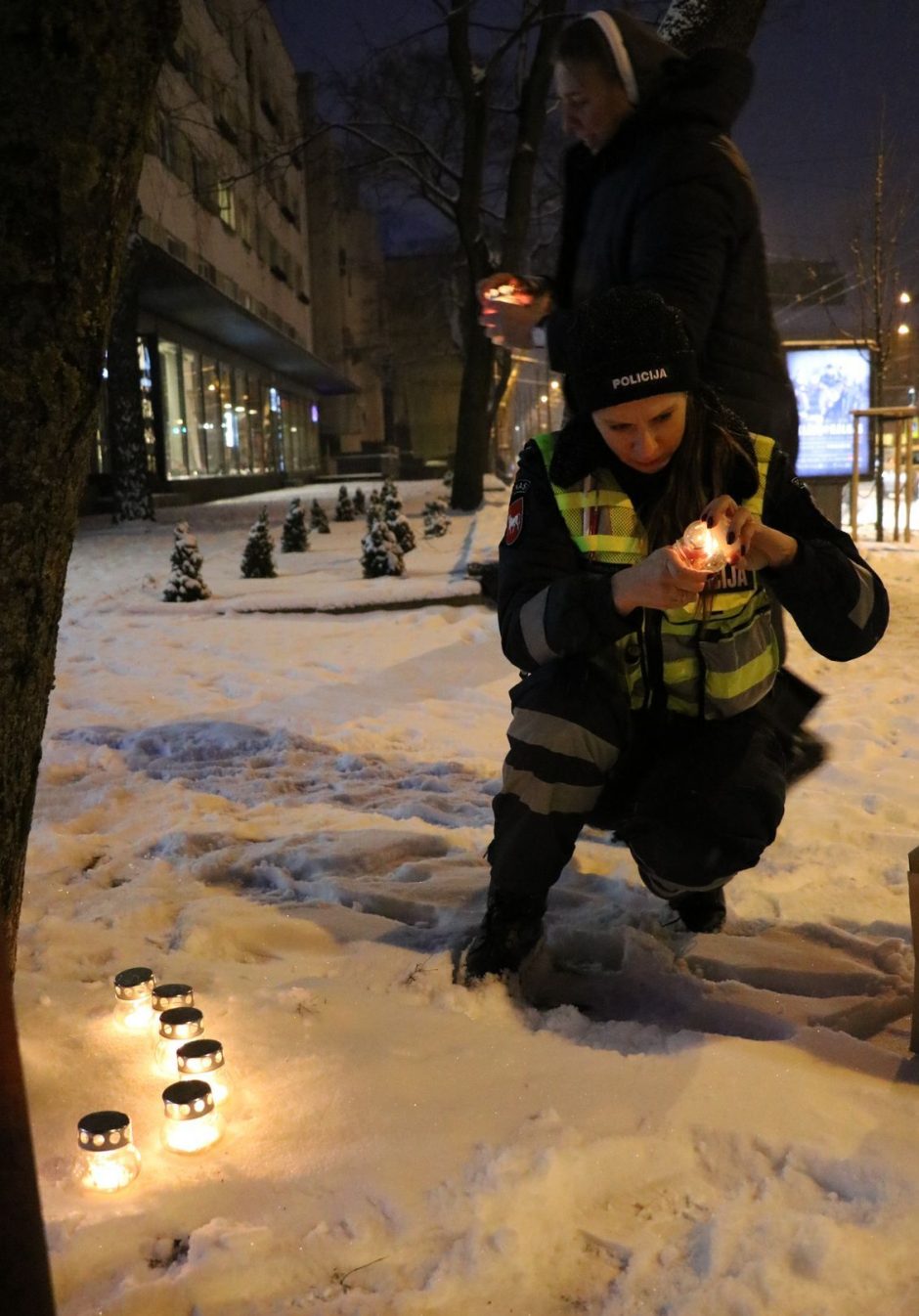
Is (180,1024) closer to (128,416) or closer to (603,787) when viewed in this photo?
(603,787)

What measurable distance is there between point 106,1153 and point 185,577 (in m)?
7.42

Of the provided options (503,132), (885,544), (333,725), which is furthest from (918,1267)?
(503,132)

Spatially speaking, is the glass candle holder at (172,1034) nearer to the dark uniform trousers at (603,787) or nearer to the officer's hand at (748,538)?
the dark uniform trousers at (603,787)

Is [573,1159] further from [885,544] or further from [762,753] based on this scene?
[885,544]

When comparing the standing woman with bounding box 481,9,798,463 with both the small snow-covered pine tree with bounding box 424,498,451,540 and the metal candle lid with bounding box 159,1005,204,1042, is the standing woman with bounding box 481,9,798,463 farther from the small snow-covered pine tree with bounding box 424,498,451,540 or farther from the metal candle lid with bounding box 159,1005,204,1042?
the small snow-covered pine tree with bounding box 424,498,451,540

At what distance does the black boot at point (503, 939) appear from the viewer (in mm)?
2510

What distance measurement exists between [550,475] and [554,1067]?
1220 millimetres

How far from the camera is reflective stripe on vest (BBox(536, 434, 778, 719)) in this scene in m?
2.50

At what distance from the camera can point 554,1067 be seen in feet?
6.86

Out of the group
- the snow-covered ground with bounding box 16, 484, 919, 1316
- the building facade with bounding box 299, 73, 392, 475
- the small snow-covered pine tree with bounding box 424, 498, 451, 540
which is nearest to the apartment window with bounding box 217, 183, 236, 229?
the building facade with bounding box 299, 73, 392, 475

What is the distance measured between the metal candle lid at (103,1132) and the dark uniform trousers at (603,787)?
983 millimetres

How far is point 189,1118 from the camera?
1.84 m

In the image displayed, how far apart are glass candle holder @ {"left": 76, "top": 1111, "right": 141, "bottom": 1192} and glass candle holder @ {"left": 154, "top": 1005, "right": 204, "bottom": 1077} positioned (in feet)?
1.07

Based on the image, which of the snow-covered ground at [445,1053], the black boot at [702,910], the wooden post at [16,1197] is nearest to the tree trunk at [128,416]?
the snow-covered ground at [445,1053]
